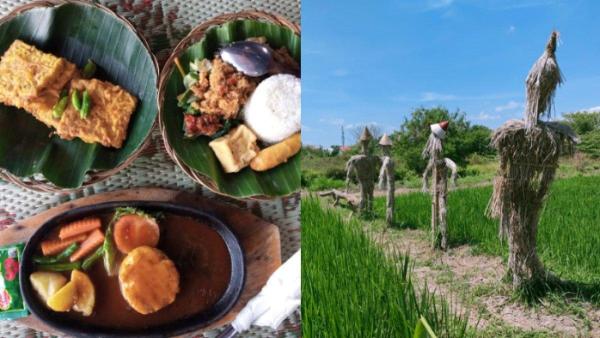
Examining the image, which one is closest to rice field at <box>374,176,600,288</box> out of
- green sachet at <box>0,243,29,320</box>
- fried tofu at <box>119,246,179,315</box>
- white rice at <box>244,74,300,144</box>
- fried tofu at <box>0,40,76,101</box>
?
white rice at <box>244,74,300,144</box>

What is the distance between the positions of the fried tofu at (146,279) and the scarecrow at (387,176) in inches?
36.9

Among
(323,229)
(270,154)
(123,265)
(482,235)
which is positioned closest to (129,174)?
(123,265)

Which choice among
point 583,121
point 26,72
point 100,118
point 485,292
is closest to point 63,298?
point 100,118

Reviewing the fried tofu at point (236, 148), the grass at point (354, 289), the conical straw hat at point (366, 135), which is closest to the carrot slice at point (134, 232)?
the fried tofu at point (236, 148)

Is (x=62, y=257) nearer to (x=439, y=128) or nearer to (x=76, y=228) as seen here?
(x=76, y=228)

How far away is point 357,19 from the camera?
64.0 inches

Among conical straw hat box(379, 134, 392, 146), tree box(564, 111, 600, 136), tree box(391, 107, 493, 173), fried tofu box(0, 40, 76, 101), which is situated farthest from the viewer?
fried tofu box(0, 40, 76, 101)

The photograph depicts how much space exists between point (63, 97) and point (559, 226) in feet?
5.63

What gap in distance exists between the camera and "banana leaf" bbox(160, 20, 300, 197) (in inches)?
90.7

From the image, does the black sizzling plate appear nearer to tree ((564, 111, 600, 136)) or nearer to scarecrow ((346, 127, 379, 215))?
scarecrow ((346, 127, 379, 215))

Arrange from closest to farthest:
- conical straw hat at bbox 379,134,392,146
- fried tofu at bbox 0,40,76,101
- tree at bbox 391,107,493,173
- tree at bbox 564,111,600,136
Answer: tree at bbox 564,111,600,136
tree at bbox 391,107,493,173
conical straw hat at bbox 379,134,392,146
fried tofu at bbox 0,40,76,101

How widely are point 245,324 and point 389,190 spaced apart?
974 mm

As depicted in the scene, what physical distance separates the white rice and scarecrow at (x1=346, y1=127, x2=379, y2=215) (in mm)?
581

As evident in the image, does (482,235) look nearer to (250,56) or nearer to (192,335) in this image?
(250,56)
